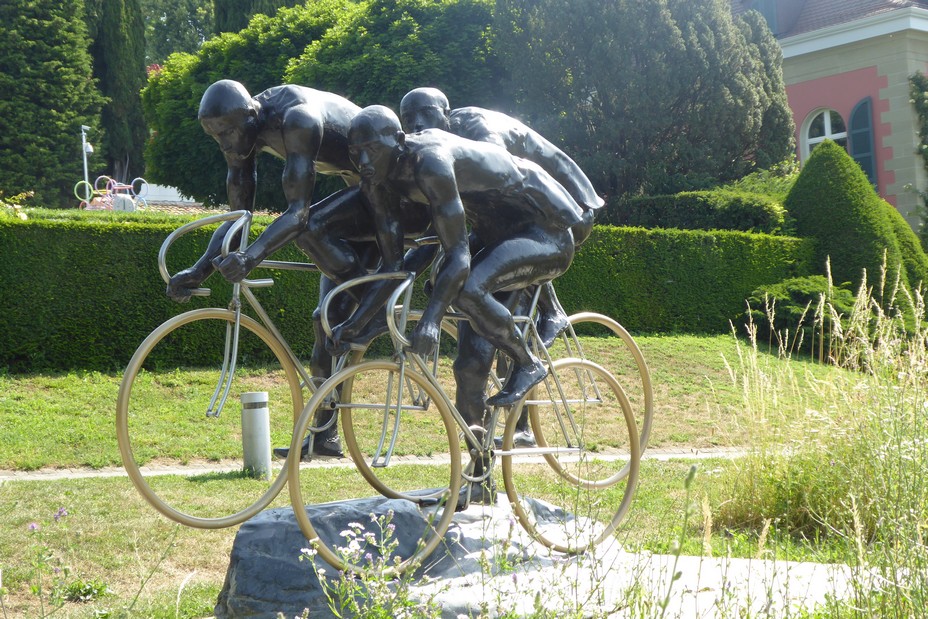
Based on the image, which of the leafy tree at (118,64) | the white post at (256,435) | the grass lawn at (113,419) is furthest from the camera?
the leafy tree at (118,64)

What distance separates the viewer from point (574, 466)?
22.4 ft

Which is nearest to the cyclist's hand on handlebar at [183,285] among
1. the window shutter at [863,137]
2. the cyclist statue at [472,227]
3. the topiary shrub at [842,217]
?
the cyclist statue at [472,227]

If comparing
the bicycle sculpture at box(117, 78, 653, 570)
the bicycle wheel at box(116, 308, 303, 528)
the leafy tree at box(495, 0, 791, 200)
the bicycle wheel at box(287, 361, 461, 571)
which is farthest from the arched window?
the bicycle sculpture at box(117, 78, 653, 570)

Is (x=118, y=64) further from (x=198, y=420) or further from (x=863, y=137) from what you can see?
(x=198, y=420)

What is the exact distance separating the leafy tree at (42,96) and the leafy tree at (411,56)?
1511 centimetres

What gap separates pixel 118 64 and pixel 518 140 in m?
34.6

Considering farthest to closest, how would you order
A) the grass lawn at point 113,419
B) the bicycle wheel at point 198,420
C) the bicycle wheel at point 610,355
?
the bicycle wheel at point 610,355
the grass lawn at point 113,419
the bicycle wheel at point 198,420

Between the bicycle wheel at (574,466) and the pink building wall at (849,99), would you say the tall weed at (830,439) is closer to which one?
the bicycle wheel at (574,466)

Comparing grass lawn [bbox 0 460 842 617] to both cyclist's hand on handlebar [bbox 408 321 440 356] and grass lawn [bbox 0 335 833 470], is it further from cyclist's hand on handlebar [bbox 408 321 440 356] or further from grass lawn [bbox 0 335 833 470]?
cyclist's hand on handlebar [bbox 408 321 440 356]

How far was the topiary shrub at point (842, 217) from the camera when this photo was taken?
49.9 feet

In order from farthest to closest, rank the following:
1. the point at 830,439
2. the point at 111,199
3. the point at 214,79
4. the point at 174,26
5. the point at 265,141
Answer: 1. the point at 174,26
2. the point at 111,199
3. the point at 214,79
4. the point at 830,439
5. the point at 265,141

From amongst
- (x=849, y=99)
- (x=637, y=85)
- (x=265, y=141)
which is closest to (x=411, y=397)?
(x=265, y=141)

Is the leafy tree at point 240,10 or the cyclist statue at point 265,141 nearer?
the cyclist statue at point 265,141

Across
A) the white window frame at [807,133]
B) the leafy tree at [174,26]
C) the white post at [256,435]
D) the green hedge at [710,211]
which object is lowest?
the white post at [256,435]
